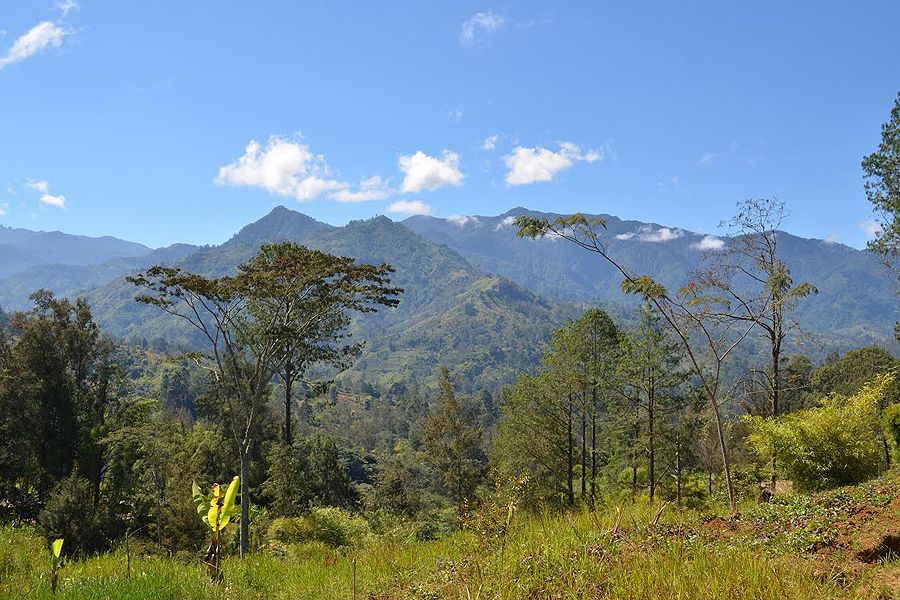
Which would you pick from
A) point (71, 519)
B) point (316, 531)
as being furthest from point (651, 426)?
point (71, 519)

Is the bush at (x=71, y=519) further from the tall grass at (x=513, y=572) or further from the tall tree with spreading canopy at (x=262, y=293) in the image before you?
the tall grass at (x=513, y=572)

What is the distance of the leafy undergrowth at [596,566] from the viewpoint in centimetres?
359

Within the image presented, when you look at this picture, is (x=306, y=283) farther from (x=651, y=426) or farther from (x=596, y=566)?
(x=651, y=426)

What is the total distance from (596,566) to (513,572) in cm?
64

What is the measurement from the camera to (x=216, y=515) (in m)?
5.87

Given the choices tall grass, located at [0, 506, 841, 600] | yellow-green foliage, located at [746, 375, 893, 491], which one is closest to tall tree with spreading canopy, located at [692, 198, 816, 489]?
yellow-green foliage, located at [746, 375, 893, 491]

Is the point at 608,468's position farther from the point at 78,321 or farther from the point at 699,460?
the point at 78,321

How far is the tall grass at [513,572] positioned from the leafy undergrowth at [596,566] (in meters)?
0.01

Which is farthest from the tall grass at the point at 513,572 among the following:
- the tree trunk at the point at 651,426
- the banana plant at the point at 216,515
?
the tree trunk at the point at 651,426

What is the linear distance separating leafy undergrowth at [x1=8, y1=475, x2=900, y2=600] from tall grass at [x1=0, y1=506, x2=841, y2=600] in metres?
0.01

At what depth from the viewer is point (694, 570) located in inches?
143

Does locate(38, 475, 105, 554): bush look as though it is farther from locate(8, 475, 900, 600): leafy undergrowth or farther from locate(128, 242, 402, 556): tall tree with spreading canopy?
locate(8, 475, 900, 600): leafy undergrowth

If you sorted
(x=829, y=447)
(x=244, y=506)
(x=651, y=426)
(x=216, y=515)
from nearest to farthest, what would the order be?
(x=216, y=515)
(x=829, y=447)
(x=244, y=506)
(x=651, y=426)

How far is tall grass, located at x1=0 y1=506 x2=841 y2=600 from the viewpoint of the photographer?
3486 mm
